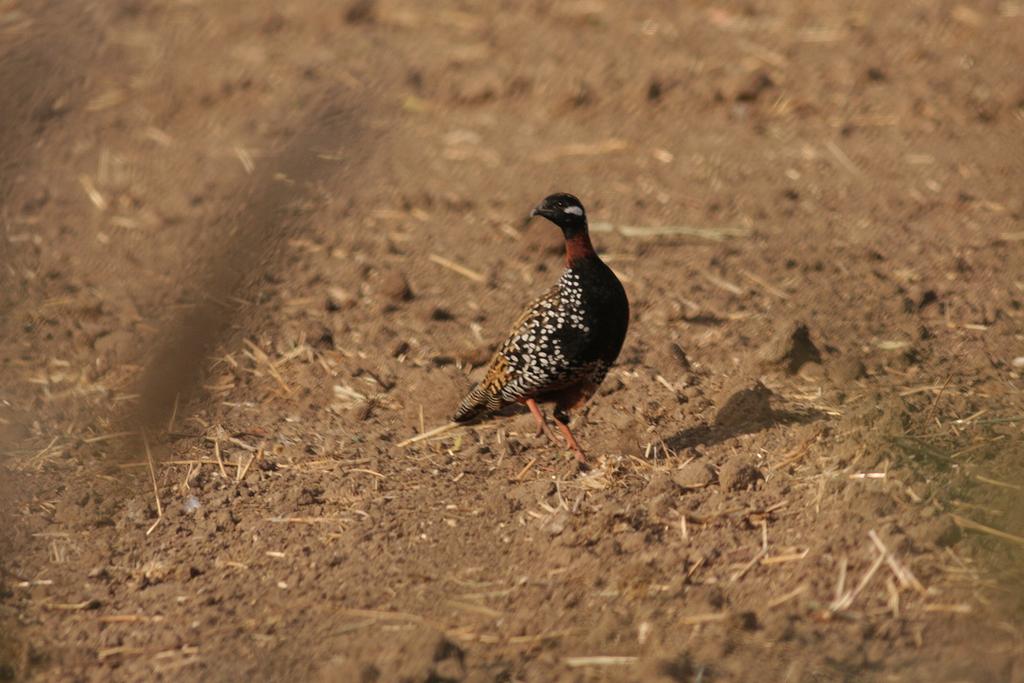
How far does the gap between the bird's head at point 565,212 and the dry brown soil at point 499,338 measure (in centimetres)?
113

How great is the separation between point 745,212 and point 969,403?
116 inches

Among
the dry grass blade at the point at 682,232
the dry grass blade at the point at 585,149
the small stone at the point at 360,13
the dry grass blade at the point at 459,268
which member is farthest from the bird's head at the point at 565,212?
the small stone at the point at 360,13

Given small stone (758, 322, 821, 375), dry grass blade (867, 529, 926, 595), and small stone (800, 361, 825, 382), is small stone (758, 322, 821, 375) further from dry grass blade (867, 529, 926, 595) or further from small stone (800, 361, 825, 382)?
dry grass blade (867, 529, 926, 595)

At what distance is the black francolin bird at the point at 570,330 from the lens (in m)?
5.74

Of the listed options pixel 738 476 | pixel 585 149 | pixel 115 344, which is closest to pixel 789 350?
pixel 738 476

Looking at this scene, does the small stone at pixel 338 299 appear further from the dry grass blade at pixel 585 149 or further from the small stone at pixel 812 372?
the small stone at pixel 812 372

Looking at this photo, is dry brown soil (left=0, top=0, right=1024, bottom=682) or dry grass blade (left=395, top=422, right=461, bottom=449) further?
dry grass blade (left=395, top=422, right=461, bottom=449)

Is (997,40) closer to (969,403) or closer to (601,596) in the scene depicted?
(969,403)

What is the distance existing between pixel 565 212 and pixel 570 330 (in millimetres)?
581

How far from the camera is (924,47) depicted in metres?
10.4

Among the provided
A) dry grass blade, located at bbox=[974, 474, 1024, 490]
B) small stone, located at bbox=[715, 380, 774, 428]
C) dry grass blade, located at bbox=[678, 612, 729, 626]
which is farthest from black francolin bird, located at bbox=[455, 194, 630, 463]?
dry grass blade, located at bbox=[974, 474, 1024, 490]

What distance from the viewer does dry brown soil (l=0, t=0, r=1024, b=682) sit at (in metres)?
4.32

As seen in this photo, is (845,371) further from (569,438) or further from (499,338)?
(499,338)

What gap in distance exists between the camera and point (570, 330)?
5.73m
